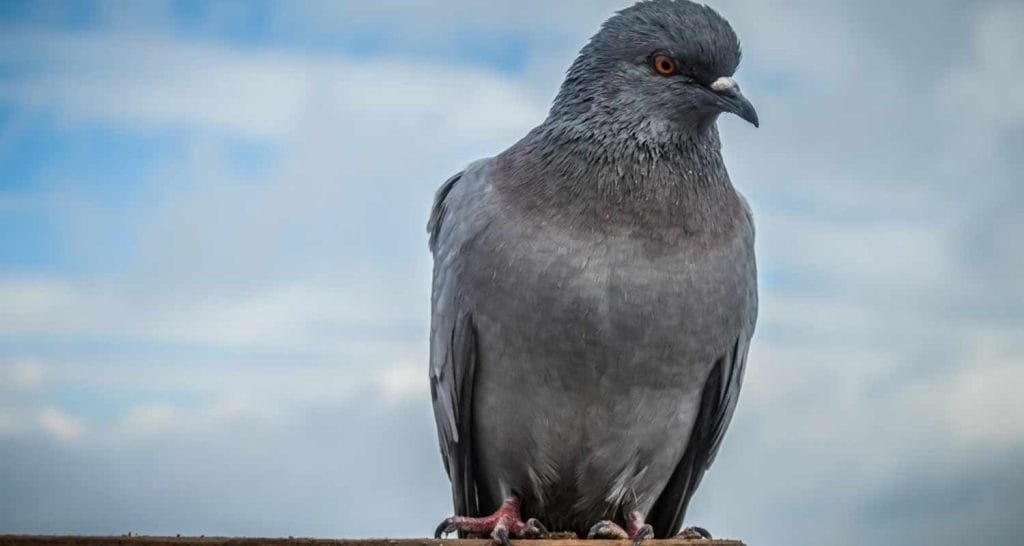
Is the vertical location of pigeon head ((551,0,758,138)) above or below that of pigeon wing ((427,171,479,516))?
above

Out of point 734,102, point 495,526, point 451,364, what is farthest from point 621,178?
point 495,526

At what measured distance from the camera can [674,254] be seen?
809cm

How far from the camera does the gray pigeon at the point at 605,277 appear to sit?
8.02 metres

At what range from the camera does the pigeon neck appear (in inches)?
318

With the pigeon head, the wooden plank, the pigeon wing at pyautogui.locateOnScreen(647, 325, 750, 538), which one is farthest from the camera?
the pigeon wing at pyautogui.locateOnScreen(647, 325, 750, 538)

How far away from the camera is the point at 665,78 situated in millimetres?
8164

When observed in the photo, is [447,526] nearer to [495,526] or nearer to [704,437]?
[495,526]

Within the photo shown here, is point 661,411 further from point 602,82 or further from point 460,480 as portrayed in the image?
point 602,82

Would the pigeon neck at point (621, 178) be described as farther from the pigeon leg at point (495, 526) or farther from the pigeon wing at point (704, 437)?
the pigeon leg at point (495, 526)

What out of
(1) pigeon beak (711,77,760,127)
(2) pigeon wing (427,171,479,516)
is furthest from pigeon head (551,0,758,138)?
(2) pigeon wing (427,171,479,516)

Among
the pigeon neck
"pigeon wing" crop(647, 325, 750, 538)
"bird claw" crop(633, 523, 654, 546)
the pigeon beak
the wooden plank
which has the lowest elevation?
→ the wooden plank

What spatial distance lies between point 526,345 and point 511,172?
1.20 m

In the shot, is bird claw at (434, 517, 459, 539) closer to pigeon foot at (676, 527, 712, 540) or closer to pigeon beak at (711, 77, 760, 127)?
pigeon foot at (676, 527, 712, 540)

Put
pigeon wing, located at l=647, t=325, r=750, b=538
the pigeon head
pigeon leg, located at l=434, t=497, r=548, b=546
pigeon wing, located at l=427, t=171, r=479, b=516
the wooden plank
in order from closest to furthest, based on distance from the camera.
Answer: the wooden plank, pigeon leg, located at l=434, t=497, r=548, b=546, the pigeon head, pigeon wing, located at l=427, t=171, r=479, b=516, pigeon wing, located at l=647, t=325, r=750, b=538
